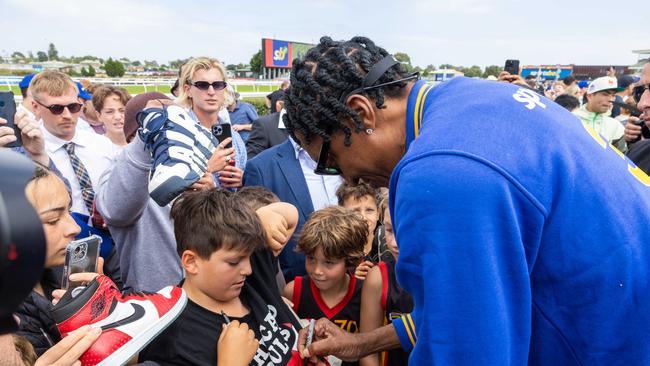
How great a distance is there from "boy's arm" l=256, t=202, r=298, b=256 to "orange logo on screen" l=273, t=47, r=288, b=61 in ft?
138

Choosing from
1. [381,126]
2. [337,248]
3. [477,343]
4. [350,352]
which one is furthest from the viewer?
[337,248]

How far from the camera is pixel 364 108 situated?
62.0 inches

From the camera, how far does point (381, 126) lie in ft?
5.26

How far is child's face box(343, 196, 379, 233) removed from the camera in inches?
144

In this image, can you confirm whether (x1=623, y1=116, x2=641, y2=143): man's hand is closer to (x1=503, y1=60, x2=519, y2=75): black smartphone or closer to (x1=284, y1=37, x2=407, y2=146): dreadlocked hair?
(x1=503, y1=60, x2=519, y2=75): black smartphone

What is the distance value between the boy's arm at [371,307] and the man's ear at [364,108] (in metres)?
1.47

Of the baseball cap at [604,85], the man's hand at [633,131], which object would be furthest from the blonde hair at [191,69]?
the baseball cap at [604,85]

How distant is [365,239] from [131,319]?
1713mm

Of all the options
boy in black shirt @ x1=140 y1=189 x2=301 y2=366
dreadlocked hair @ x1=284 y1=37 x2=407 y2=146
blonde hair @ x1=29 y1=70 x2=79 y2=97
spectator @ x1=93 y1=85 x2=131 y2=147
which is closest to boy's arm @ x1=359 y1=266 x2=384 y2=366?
boy in black shirt @ x1=140 y1=189 x2=301 y2=366

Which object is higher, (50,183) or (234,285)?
(50,183)

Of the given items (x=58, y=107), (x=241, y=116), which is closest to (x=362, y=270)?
(x=58, y=107)

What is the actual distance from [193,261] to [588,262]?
1663 mm

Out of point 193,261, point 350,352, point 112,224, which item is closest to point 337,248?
point 350,352

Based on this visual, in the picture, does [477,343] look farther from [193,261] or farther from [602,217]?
[193,261]
